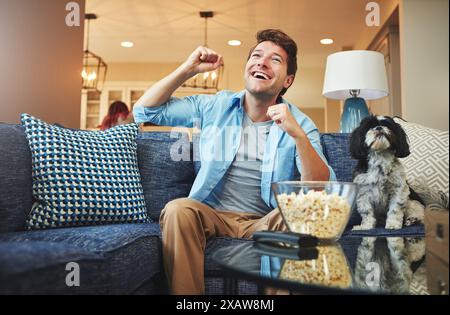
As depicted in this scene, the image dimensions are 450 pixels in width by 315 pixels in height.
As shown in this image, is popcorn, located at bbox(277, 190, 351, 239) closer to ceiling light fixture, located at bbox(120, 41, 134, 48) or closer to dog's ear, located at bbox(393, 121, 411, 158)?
dog's ear, located at bbox(393, 121, 411, 158)

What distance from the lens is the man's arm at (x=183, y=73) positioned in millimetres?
1693

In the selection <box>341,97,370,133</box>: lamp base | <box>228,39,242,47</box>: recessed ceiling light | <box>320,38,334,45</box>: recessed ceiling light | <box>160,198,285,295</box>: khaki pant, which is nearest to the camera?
<box>160,198,285,295</box>: khaki pant

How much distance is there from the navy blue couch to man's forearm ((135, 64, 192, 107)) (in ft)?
0.91

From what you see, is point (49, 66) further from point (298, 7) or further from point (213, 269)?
point (298, 7)

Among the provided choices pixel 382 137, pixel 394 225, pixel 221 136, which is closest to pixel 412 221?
pixel 394 225

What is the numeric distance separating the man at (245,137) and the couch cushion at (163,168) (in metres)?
0.18

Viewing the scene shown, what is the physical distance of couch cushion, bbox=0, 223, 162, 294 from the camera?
0.77 metres

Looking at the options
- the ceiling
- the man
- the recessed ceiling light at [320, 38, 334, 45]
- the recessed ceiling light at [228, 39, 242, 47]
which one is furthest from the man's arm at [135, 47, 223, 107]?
the recessed ceiling light at [320, 38, 334, 45]

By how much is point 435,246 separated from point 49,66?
8.44ft

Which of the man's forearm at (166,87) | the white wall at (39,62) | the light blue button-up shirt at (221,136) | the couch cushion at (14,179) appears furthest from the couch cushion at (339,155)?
the white wall at (39,62)

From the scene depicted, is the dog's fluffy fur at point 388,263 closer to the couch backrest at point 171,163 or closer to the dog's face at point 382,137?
the dog's face at point 382,137

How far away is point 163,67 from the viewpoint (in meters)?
7.38

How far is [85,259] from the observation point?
0.92 metres
